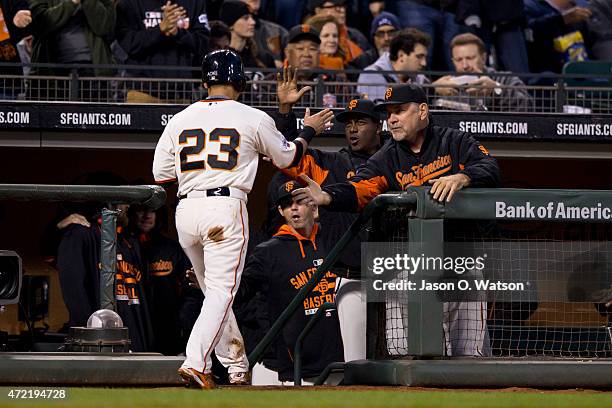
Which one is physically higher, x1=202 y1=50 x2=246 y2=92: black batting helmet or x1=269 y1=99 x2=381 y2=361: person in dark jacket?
x1=202 y1=50 x2=246 y2=92: black batting helmet

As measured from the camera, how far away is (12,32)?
32.1 feet

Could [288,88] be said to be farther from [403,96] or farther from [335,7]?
[335,7]

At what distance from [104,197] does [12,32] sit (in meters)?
4.27

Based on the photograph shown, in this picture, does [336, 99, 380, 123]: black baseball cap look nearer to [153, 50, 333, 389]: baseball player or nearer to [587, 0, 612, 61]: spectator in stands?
[153, 50, 333, 389]: baseball player

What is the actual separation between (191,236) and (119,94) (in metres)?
4.26

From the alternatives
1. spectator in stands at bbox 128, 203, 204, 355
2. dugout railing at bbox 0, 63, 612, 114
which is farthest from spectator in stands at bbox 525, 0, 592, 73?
spectator in stands at bbox 128, 203, 204, 355

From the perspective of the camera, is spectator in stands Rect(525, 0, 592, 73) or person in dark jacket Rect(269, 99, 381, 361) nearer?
person in dark jacket Rect(269, 99, 381, 361)

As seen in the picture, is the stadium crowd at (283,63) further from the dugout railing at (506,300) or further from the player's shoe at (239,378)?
the dugout railing at (506,300)

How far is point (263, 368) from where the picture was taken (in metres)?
7.96

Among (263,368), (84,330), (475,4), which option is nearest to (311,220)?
(263,368)

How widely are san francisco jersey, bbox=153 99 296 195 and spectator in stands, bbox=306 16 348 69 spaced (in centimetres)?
475

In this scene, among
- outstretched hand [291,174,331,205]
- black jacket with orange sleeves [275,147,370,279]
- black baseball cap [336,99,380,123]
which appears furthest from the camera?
black jacket with orange sleeves [275,147,370,279]

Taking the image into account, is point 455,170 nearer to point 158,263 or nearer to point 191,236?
point 191,236

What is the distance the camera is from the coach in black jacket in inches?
249
